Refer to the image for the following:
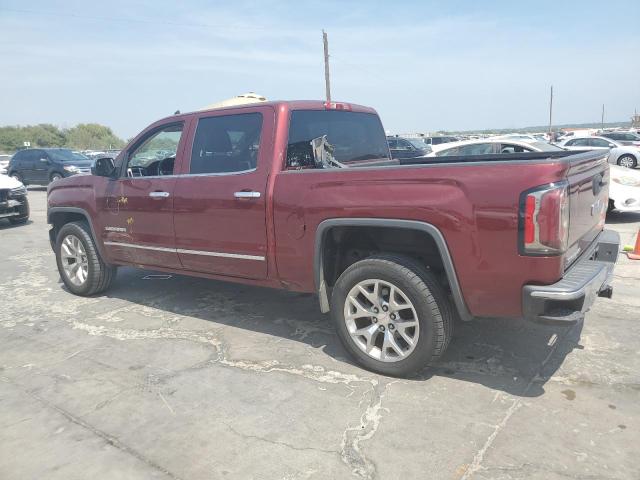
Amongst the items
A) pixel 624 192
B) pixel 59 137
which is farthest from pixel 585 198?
pixel 59 137

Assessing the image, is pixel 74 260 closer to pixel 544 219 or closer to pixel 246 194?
pixel 246 194

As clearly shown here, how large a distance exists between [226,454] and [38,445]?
110 cm

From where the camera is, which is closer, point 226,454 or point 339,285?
point 226,454

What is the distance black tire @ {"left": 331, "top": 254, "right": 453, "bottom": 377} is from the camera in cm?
332

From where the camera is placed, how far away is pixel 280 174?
12.8ft

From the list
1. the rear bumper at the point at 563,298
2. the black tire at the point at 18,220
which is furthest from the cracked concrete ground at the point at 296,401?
the black tire at the point at 18,220

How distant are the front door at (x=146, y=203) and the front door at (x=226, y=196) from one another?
18 cm

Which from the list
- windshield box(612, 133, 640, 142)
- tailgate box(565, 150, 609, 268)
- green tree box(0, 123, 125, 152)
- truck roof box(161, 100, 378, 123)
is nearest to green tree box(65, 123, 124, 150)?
green tree box(0, 123, 125, 152)

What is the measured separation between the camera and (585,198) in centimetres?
341

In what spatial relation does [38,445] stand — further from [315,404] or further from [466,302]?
[466,302]

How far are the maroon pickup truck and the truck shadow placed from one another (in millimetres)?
486

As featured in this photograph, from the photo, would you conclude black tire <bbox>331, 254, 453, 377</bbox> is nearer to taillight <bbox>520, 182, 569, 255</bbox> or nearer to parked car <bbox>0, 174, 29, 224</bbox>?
taillight <bbox>520, 182, 569, 255</bbox>

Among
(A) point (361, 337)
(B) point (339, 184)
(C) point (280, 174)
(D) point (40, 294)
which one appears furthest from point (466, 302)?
(D) point (40, 294)

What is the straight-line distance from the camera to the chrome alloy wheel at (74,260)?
5.76m
